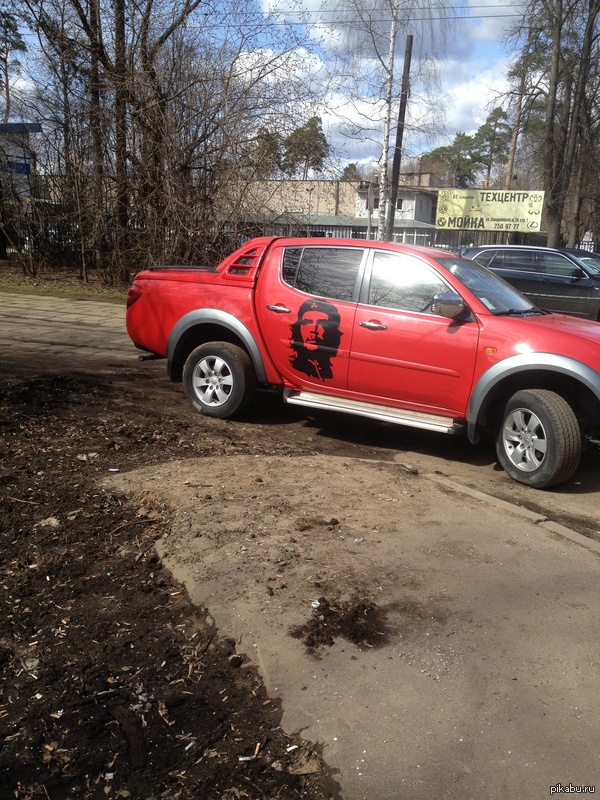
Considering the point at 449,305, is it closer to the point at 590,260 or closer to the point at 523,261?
the point at 523,261

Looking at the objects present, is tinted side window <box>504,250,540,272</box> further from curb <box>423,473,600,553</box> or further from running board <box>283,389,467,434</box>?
curb <box>423,473,600,553</box>

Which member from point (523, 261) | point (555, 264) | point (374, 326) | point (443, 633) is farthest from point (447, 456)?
point (523, 261)

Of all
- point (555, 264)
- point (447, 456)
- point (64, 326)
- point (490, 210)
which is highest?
point (490, 210)

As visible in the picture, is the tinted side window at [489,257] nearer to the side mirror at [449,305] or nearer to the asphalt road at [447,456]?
the asphalt road at [447,456]

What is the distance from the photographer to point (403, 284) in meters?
6.11

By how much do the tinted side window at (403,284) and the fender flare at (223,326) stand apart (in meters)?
1.21

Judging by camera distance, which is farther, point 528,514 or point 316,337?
point 316,337

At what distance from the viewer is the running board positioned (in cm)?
580

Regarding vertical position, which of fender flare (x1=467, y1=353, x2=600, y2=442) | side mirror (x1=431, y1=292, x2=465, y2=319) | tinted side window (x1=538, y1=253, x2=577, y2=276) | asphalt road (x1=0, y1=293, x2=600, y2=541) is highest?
tinted side window (x1=538, y1=253, x2=577, y2=276)

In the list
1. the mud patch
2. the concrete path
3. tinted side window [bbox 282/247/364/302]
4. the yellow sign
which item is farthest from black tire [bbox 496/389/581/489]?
the yellow sign

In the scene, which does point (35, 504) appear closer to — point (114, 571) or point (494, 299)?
point (114, 571)

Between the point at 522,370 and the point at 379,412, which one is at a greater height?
the point at 522,370

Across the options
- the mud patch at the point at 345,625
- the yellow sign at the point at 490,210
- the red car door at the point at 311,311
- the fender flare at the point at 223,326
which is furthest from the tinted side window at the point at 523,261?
the yellow sign at the point at 490,210

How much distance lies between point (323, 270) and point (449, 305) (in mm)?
1368
